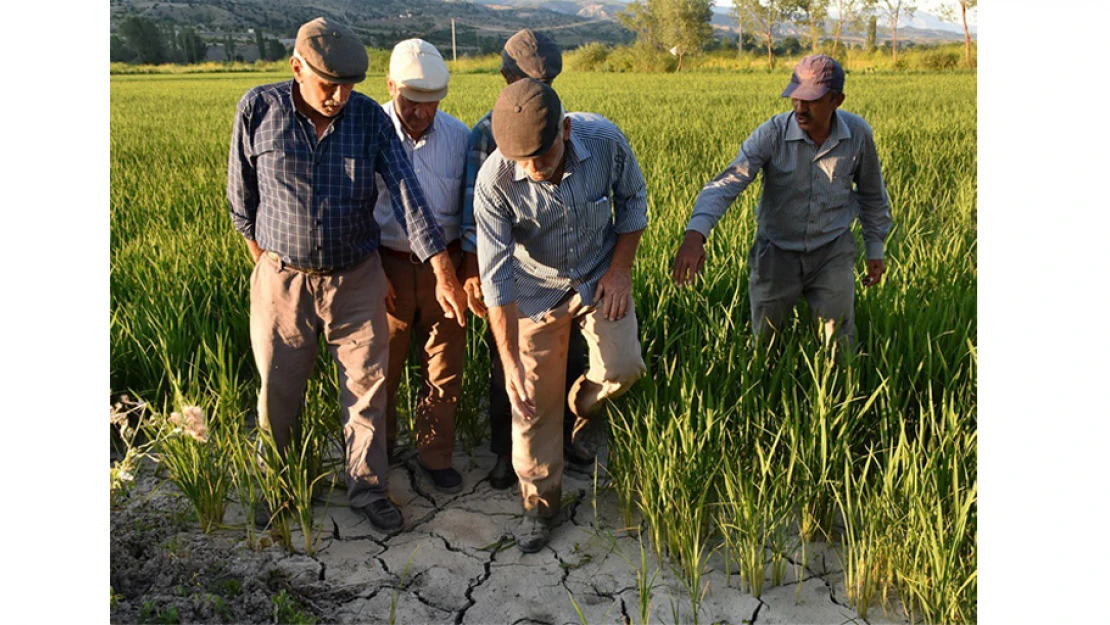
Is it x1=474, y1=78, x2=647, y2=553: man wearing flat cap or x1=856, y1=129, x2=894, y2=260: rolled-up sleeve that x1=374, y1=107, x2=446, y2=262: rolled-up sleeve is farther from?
x1=856, y1=129, x2=894, y2=260: rolled-up sleeve

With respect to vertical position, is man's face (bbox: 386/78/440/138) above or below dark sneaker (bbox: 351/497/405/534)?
above

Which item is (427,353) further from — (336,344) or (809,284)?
(809,284)

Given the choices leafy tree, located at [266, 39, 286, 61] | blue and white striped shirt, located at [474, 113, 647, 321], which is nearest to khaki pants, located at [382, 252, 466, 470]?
blue and white striped shirt, located at [474, 113, 647, 321]

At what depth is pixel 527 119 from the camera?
211 centimetres

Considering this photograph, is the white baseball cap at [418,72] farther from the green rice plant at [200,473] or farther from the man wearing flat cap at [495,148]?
the green rice plant at [200,473]

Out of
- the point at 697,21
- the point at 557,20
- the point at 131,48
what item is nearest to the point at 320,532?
the point at 131,48

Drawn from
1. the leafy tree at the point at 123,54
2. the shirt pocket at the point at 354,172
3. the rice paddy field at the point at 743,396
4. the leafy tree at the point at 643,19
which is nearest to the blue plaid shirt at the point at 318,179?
the shirt pocket at the point at 354,172

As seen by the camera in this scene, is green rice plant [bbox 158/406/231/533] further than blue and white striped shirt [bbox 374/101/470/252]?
No

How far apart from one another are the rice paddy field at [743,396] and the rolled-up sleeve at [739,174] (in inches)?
14.7

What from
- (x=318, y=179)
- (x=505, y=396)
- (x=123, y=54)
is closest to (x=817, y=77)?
(x=505, y=396)

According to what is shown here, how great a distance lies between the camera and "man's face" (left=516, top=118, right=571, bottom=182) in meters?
2.22

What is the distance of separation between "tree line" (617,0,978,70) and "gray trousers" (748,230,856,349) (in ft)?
56.8

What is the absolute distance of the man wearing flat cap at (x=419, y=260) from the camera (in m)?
2.59

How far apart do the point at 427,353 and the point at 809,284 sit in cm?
143
